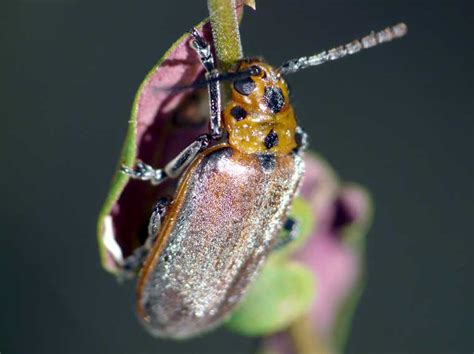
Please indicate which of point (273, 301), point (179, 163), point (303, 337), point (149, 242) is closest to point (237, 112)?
point (179, 163)

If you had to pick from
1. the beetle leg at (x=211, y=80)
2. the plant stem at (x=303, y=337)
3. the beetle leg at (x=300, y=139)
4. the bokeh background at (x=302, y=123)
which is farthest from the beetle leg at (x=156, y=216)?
the bokeh background at (x=302, y=123)

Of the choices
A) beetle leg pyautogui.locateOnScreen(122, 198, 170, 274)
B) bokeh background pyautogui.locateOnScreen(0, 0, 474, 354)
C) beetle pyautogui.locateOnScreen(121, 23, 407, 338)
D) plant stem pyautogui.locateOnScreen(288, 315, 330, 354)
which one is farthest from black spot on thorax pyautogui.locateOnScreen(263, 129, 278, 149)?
bokeh background pyautogui.locateOnScreen(0, 0, 474, 354)

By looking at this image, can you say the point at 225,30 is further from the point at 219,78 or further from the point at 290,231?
the point at 290,231

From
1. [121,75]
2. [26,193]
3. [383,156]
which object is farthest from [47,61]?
[383,156]

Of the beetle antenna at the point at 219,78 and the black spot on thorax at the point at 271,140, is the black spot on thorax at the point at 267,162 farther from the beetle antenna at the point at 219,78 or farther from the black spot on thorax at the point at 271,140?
the beetle antenna at the point at 219,78

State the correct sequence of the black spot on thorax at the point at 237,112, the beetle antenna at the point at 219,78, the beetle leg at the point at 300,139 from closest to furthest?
the beetle antenna at the point at 219,78 → the black spot on thorax at the point at 237,112 → the beetle leg at the point at 300,139

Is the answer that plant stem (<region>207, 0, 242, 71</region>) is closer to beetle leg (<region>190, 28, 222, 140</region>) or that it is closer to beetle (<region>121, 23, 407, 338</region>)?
beetle leg (<region>190, 28, 222, 140</region>)

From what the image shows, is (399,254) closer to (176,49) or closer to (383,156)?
(383,156)
